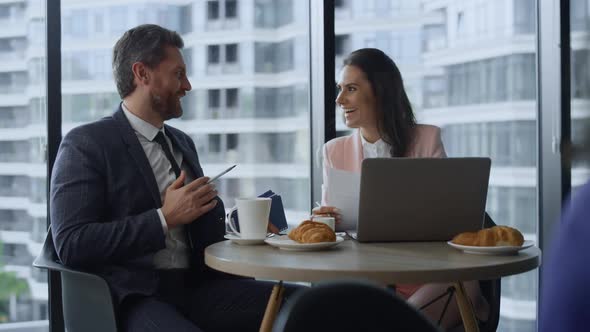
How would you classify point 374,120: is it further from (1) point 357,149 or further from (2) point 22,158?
(2) point 22,158

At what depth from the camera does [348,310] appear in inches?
27.9

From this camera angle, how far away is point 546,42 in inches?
127

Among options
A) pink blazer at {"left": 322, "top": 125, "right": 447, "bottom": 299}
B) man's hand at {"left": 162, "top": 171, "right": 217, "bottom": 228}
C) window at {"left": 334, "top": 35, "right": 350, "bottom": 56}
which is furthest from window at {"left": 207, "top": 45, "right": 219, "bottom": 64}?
man's hand at {"left": 162, "top": 171, "right": 217, "bottom": 228}

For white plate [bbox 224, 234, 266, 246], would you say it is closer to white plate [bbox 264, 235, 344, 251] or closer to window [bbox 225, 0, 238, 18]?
white plate [bbox 264, 235, 344, 251]

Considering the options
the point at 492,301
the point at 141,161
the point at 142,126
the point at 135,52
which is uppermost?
the point at 135,52

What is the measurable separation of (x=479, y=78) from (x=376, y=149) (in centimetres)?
101

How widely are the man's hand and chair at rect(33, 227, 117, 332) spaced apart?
267 millimetres

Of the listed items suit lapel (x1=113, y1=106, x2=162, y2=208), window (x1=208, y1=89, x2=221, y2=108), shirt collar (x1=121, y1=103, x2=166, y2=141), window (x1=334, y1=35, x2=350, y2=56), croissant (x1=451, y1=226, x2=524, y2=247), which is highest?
window (x1=334, y1=35, x2=350, y2=56)

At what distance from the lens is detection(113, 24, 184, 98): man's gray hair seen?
2211 millimetres

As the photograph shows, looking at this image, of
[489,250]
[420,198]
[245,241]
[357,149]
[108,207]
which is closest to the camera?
[489,250]

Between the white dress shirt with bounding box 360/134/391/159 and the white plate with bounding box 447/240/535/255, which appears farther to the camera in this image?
the white dress shirt with bounding box 360/134/391/159

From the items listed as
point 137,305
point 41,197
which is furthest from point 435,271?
point 41,197

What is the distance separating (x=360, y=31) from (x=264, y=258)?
2037 millimetres

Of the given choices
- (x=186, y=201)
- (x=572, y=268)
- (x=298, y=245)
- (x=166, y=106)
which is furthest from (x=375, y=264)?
(x=166, y=106)
